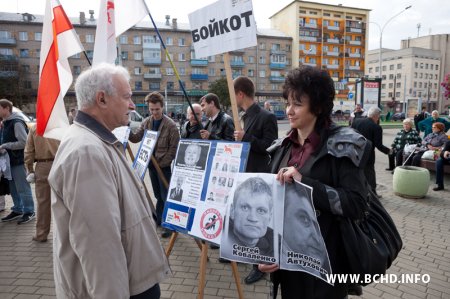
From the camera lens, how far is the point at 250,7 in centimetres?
254

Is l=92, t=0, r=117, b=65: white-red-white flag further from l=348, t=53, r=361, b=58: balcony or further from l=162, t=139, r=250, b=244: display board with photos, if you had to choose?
l=348, t=53, r=361, b=58: balcony

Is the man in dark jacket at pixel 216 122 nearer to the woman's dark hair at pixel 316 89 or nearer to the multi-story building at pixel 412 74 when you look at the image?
the woman's dark hair at pixel 316 89

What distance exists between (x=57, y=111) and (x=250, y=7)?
2.21 m

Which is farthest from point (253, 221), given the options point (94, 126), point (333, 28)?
point (333, 28)

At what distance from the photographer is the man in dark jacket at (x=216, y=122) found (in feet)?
13.8

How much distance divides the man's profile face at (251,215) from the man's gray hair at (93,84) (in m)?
1.02

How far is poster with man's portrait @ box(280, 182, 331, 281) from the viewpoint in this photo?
1.61 metres

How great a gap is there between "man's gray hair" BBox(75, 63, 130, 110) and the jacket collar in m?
0.06

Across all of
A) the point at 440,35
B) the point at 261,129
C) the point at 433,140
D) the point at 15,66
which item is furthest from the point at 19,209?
the point at 440,35

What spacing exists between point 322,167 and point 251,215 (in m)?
0.52

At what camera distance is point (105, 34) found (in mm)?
3254

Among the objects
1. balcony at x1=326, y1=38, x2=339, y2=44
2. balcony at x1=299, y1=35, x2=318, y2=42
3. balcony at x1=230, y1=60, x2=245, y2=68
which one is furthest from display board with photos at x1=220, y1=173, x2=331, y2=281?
balcony at x1=326, y1=38, x2=339, y2=44

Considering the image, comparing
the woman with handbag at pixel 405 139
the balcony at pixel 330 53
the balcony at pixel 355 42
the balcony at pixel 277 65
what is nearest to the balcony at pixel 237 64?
the balcony at pixel 277 65

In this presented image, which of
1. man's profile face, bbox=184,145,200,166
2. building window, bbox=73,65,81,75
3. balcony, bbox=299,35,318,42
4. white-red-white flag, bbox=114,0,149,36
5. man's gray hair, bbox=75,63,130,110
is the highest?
balcony, bbox=299,35,318,42
